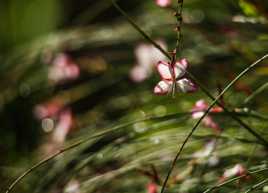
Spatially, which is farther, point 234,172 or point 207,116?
point 207,116

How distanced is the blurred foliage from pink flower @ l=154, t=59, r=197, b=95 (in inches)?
2.3

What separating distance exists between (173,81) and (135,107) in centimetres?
94

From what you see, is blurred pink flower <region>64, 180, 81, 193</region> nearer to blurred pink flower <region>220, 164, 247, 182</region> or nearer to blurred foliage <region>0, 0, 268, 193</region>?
blurred foliage <region>0, 0, 268, 193</region>

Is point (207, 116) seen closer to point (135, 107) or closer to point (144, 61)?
point (135, 107)

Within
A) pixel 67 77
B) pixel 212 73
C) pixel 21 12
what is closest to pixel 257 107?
pixel 212 73

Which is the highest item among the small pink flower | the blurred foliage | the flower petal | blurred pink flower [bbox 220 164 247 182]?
the blurred foliage

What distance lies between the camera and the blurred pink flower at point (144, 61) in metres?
2.30

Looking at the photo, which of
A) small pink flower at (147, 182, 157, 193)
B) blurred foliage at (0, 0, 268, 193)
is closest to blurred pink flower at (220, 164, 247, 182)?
blurred foliage at (0, 0, 268, 193)

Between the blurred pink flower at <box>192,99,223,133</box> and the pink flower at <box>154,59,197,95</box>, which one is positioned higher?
the blurred pink flower at <box>192,99,223,133</box>

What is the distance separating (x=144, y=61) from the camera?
2.31 m

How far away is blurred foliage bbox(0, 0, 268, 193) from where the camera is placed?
1.54 metres

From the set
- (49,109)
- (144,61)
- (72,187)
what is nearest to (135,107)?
(144,61)

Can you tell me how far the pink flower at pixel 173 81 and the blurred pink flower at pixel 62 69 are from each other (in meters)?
1.29

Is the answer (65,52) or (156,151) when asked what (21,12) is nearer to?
(65,52)
